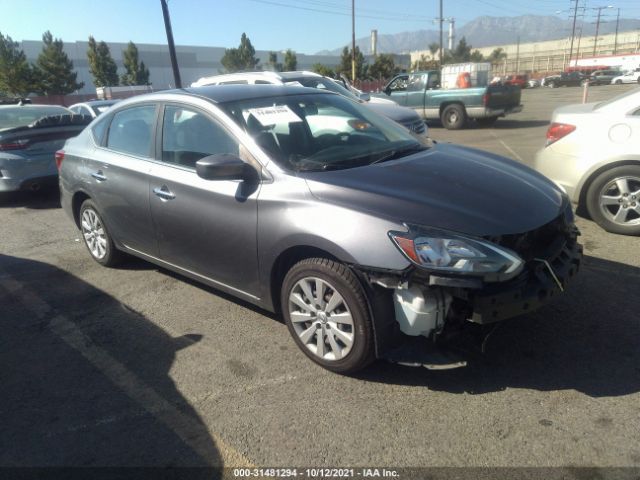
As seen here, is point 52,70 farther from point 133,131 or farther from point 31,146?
point 133,131

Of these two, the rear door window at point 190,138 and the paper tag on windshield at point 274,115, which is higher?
the paper tag on windshield at point 274,115

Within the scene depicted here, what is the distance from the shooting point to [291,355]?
333 centimetres

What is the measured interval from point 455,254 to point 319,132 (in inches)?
65.4

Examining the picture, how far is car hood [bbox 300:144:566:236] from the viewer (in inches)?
107

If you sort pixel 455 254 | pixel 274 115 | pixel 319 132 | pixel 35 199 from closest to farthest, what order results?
pixel 455 254 → pixel 274 115 → pixel 319 132 → pixel 35 199

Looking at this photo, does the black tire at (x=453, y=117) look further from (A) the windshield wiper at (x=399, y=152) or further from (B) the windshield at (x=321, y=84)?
(A) the windshield wiper at (x=399, y=152)

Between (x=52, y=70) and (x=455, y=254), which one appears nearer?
(x=455, y=254)

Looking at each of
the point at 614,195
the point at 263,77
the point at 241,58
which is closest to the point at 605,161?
the point at 614,195

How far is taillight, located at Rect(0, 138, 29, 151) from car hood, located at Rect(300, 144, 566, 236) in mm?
6436

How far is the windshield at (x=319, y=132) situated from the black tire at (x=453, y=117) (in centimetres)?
1197

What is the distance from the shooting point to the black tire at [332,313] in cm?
277

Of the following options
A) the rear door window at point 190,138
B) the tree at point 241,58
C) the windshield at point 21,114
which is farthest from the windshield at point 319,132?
the tree at point 241,58

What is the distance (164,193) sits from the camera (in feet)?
12.6

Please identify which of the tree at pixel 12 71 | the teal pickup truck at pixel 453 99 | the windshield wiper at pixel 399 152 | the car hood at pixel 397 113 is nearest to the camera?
the windshield wiper at pixel 399 152
